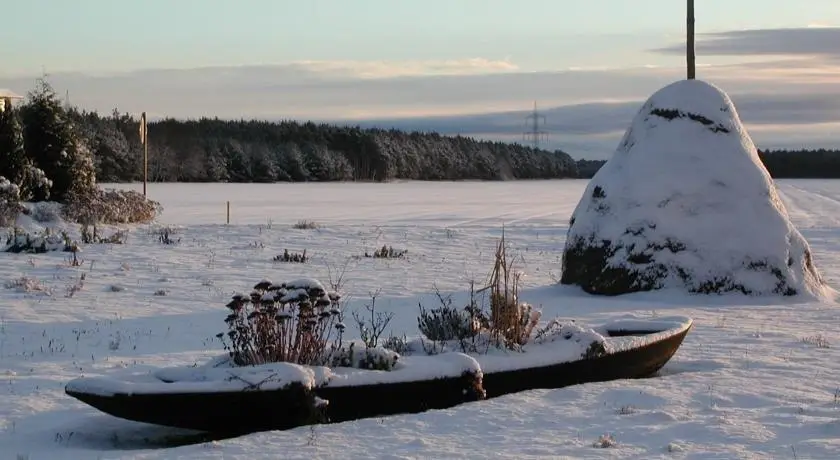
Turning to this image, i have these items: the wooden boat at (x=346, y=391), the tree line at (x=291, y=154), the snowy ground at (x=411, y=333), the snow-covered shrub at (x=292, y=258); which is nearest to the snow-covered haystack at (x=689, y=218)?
the snowy ground at (x=411, y=333)

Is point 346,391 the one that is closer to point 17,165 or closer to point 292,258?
point 292,258

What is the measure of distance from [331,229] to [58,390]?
1717 centimetres

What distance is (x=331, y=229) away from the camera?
80.1 ft

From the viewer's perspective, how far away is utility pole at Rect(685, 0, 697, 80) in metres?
14.3

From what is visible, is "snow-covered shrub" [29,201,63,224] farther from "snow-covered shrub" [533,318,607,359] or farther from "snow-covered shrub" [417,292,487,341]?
"snow-covered shrub" [533,318,607,359]

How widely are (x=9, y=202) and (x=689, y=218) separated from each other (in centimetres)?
1571

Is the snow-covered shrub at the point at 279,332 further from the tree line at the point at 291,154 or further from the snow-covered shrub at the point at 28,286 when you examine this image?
the tree line at the point at 291,154

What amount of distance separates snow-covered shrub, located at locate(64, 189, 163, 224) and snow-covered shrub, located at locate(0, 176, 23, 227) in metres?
1.42

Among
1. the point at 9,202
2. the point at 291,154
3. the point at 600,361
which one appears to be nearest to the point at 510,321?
the point at 600,361

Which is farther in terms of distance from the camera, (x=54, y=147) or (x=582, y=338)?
(x=54, y=147)

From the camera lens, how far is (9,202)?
22.7m

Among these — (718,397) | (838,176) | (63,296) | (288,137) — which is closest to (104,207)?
(63,296)

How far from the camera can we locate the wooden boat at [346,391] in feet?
18.8

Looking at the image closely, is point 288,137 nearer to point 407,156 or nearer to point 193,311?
point 407,156
